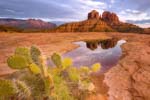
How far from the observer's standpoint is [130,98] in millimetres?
10133

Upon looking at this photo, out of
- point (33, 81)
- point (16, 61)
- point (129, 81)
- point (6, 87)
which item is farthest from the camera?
point (129, 81)

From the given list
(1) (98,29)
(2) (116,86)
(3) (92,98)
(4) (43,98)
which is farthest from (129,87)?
(1) (98,29)

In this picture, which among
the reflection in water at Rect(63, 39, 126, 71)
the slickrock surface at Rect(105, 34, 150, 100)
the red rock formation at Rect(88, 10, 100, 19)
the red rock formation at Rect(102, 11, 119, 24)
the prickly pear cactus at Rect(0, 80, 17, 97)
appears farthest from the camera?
the red rock formation at Rect(102, 11, 119, 24)

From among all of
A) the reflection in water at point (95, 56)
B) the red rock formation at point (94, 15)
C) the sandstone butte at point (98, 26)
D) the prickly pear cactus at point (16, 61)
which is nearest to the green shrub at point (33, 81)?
the prickly pear cactus at point (16, 61)

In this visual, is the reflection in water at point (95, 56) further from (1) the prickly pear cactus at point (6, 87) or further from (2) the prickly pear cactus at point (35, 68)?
(1) the prickly pear cactus at point (6, 87)

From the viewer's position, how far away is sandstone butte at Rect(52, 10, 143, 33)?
91.8 meters

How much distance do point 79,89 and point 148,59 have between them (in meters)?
12.4

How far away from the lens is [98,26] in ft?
307

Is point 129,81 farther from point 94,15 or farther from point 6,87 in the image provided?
point 94,15

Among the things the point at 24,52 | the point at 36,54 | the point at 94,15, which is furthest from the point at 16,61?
the point at 94,15

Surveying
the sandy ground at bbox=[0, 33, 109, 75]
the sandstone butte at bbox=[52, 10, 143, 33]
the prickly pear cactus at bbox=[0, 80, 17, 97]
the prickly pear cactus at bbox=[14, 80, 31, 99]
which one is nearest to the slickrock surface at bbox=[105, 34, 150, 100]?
the sandy ground at bbox=[0, 33, 109, 75]

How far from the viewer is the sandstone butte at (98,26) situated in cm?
9181

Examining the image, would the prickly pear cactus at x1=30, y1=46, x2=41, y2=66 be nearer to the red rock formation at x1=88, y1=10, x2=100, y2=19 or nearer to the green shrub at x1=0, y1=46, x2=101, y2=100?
the green shrub at x1=0, y1=46, x2=101, y2=100

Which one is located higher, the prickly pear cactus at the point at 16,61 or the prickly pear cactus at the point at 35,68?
the prickly pear cactus at the point at 16,61
